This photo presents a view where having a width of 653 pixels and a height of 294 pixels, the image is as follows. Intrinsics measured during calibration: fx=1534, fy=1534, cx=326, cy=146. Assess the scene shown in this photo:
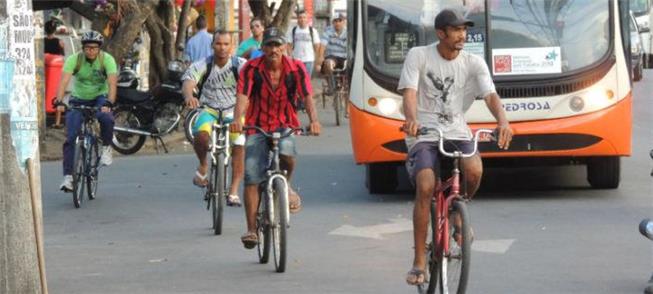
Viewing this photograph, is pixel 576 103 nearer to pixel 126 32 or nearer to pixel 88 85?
pixel 88 85

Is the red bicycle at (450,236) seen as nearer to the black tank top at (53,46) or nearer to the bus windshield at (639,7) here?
the black tank top at (53,46)

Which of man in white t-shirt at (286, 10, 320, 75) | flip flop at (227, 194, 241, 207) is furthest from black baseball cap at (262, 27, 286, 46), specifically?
man in white t-shirt at (286, 10, 320, 75)

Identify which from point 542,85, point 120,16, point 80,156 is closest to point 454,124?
point 542,85

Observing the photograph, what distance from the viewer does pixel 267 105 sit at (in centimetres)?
1100

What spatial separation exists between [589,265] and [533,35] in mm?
4689

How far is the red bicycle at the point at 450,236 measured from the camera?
8297 millimetres

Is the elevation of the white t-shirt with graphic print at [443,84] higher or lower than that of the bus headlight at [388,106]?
higher

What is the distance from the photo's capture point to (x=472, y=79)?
9203 millimetres

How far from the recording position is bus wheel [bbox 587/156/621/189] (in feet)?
48.9

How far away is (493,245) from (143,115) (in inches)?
447

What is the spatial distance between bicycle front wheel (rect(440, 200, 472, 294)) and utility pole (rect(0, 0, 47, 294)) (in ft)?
7.27

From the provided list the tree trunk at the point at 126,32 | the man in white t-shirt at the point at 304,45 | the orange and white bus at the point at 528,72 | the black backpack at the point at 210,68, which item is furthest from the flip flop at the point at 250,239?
the man in white t-shirt at the point at 304,45

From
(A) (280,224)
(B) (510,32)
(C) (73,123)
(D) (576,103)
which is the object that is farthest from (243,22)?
(A) (280,224)

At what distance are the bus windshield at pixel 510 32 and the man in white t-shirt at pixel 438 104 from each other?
5.49m
